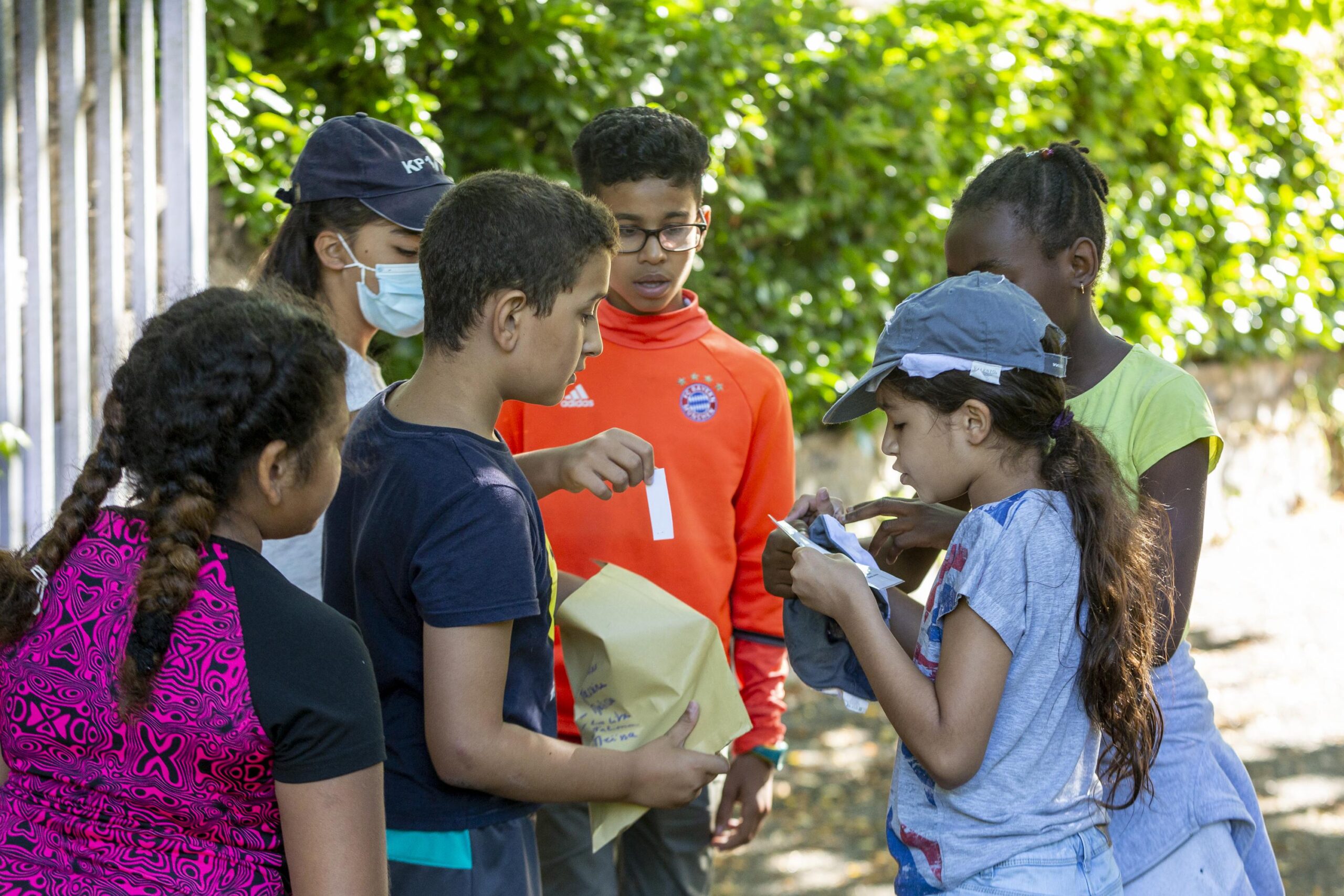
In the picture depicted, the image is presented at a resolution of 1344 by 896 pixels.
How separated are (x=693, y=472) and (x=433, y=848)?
1.11m

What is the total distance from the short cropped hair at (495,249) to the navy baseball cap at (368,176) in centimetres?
56

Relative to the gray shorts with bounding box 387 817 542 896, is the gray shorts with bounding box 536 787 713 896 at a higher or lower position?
lower

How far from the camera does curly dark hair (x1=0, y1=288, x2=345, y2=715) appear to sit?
56.7 inches

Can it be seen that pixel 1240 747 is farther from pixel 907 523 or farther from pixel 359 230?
pixel 359 230

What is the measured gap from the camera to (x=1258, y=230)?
8.28m

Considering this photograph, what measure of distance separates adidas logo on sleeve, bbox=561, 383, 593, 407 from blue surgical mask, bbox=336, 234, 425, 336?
1.27 feet

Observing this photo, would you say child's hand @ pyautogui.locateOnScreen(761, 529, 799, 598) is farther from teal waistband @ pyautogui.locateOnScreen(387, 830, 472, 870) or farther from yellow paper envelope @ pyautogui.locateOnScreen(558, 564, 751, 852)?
teal waistband @ pyautogui.locateOnScreen(387, 830, 472, 870)

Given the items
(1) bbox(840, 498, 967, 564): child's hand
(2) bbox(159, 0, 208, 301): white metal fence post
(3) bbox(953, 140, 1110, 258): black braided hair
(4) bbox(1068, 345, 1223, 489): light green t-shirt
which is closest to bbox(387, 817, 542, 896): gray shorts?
(1) bbox(840, 498, 967, 564): child's hand

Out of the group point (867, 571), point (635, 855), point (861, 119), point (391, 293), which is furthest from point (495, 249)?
point (861, 119)

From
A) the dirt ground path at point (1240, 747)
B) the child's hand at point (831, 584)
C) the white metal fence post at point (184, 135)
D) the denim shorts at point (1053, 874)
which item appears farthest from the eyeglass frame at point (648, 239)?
the dirt ground path at point (1240, 747)

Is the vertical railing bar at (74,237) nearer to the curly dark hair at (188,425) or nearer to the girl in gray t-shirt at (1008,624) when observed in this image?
the curly dark hair at (188,425)

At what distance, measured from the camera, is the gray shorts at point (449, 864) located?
183cm

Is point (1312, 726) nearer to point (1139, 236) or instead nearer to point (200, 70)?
point (1139, 236)

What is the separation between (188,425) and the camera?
4.86 ft
